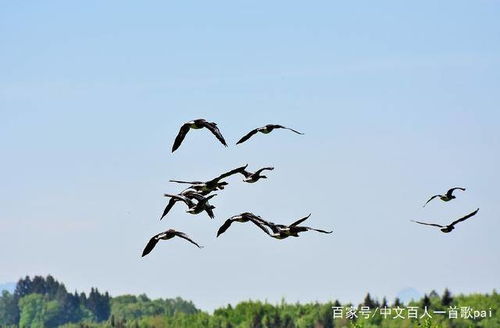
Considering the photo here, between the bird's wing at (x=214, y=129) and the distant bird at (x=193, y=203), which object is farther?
the distant bird at (x=193, y=203)

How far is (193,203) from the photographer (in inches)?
1604

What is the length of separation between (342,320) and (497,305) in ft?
91.9

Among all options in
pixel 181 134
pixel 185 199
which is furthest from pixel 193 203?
pixel 181 134

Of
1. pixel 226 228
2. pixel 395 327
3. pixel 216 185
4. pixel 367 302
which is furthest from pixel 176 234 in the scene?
pixel 367 302

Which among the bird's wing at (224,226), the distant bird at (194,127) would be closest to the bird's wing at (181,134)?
the distant bird at (194,127)

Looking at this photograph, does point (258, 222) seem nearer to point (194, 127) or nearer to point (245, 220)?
point (245, 220)

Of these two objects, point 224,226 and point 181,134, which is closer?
point 224,226

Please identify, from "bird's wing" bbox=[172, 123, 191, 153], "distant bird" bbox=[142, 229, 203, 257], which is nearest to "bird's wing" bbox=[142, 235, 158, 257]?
"distant bird" bbox=[142, 229, 203, 257]

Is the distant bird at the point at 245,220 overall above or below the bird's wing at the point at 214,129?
below

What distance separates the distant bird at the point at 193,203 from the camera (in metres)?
39.6

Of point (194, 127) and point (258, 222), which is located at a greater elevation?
point (194, 127)

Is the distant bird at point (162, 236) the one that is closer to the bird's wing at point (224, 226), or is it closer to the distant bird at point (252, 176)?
the bird's wing at point (224, 226)

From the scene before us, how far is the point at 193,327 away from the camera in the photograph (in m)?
192

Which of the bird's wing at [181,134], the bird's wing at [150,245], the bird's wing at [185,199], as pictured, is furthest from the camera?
the bird's wing at [185,199]
